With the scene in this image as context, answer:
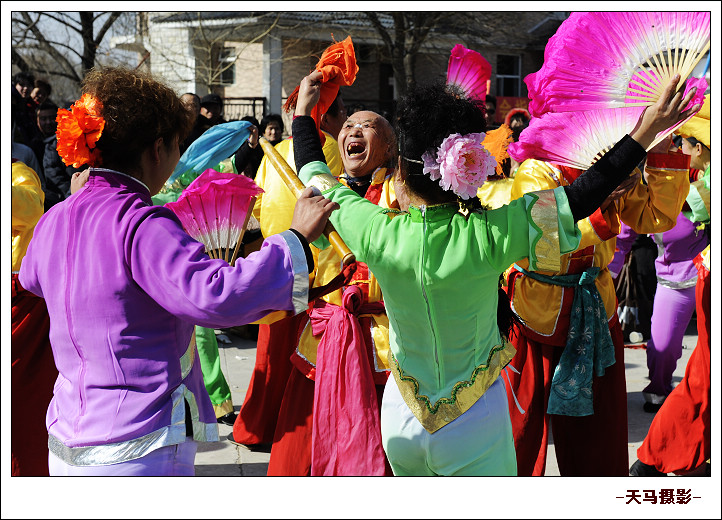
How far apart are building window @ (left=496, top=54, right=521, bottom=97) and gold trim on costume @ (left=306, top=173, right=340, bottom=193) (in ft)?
68.6

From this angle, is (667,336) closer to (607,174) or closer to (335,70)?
(335,70)

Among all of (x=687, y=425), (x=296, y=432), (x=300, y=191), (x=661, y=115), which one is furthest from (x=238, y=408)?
(x=661, y=115)

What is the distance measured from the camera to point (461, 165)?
6.82 feet

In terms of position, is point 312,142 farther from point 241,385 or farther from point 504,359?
point 241,385

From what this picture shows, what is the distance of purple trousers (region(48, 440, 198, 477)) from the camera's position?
77.3 inches

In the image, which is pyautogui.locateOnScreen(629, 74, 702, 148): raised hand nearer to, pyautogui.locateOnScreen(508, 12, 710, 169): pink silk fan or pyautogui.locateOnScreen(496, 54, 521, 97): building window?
pyautogui.locateOnScreen(508, 12, 710, 169): pink silk fan

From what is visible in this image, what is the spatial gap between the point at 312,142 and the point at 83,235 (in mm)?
826

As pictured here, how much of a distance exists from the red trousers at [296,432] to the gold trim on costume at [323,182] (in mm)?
1477

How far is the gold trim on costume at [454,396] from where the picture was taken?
2.24m

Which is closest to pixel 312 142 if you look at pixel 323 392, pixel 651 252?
pixel 323 392

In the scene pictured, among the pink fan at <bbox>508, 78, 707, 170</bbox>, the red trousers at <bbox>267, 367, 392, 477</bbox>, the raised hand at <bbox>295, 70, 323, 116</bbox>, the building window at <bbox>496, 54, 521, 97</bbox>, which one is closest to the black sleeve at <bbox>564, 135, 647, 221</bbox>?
the pink fan at <bbox>508, 78, 707, 170</bbox>

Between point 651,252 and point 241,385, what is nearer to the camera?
A: point 241,385

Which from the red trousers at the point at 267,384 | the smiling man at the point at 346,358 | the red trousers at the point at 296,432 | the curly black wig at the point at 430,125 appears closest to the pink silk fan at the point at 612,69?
the curly black wig at the point at 430,125

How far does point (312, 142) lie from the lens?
2512 millimetres
